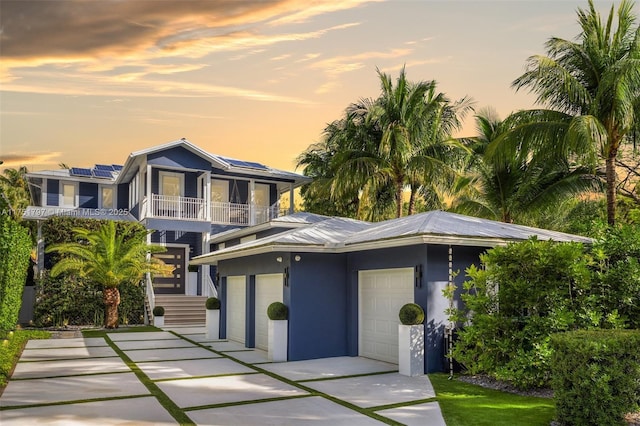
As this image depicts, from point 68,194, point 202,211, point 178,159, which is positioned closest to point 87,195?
point 68,194

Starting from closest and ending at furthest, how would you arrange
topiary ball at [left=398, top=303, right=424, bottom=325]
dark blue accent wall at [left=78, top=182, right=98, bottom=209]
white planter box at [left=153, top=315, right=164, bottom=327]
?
topiary ball at [left=398, top=303, right=424, bottom=325]
white planter box at [left=153, top=315, right=164, bottom=327]
dark blue accent wall at [left=78, top=182, right=98, bottom=209]

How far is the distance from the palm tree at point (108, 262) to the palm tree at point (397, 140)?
8135 mm

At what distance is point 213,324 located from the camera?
57.6 ft

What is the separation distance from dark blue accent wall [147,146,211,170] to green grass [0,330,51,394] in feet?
30.7

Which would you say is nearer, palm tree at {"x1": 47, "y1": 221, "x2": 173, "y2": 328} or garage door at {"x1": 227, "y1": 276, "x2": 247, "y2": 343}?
garage door at {"x1": 227, "y1": 276, "x2": 247, "y2": 343}

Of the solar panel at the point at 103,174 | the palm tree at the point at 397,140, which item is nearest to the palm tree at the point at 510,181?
the palm tree at the point at 397,140

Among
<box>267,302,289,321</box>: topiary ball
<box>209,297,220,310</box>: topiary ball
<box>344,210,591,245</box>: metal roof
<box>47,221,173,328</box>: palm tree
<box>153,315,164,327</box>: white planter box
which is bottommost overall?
<box>153,315,164,327</box>: white planter box

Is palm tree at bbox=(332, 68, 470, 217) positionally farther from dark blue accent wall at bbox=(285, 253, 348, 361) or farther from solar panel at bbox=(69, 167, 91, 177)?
solar panel at bbox=(69, 167, 91, 177)

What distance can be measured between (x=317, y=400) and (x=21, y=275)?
38.3 feet

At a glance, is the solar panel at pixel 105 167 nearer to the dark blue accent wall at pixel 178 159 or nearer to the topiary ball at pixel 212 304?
the dark blue accent wall at pixel 178 159

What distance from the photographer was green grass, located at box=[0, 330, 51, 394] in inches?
404

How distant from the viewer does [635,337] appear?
7.05 meters

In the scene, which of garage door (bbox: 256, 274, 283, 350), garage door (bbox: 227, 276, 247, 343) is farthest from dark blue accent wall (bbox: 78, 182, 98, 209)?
garage door (bbox: 256, 274, 283, 350)

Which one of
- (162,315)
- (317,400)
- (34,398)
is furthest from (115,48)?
(162,315)
